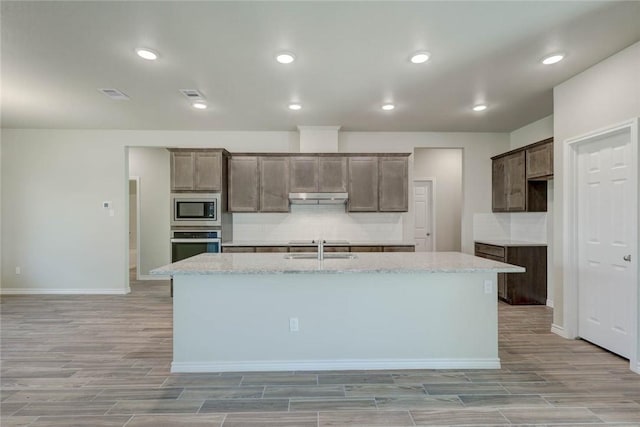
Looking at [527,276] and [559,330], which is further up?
[527,276]

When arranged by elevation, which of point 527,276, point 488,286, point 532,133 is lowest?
point 527,276

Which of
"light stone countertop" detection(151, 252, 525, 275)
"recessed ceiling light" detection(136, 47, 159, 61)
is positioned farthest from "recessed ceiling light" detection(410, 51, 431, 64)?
"recessed ceiling light" detection(136, 47, 159, 61)

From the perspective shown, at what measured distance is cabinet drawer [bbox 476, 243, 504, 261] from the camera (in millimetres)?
4801

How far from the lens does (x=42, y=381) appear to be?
8.51ft

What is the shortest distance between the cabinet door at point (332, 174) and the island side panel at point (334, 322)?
2.55 meters

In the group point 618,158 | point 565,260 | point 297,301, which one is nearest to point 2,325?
point 297,301

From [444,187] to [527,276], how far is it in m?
2.85

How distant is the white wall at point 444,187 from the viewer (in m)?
7.10

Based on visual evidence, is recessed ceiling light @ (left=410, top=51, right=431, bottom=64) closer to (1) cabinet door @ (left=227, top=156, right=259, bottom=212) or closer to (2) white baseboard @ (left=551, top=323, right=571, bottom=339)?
(1) cabinet door @ (left=227, top=156, right=259, bottom=212)

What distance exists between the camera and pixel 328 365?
2750 millimetres

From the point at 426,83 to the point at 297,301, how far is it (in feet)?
8.57

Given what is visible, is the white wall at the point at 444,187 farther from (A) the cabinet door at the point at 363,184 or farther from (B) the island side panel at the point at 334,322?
(B) the island side panel at the point at 334,322

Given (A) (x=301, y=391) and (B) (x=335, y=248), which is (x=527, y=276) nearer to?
(B) (x=335, y=248)

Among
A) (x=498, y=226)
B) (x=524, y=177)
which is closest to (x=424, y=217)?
(x=498, y=226)
